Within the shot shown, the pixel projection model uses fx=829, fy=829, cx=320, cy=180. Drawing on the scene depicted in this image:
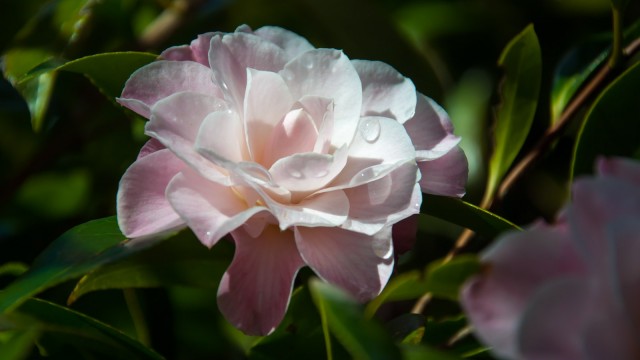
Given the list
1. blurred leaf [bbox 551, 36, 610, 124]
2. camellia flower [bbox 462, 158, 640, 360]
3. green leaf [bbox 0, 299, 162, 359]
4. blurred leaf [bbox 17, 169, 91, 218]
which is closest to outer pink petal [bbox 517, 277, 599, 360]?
camellia flower [bbox 462, 158, 640, 360]

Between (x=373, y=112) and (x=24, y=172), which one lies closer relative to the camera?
(x=373, y=112)

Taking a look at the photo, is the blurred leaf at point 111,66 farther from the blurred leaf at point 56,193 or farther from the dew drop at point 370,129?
the blurred leaf at point 56,193

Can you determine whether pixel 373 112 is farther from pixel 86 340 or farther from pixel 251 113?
pixel 86 340

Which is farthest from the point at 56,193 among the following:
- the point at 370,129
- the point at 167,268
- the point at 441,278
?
the point at 441,278

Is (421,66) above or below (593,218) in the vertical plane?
below

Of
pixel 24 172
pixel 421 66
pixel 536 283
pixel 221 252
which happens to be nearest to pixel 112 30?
pixel 24 172

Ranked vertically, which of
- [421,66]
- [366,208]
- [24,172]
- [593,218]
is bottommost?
[24,172]
